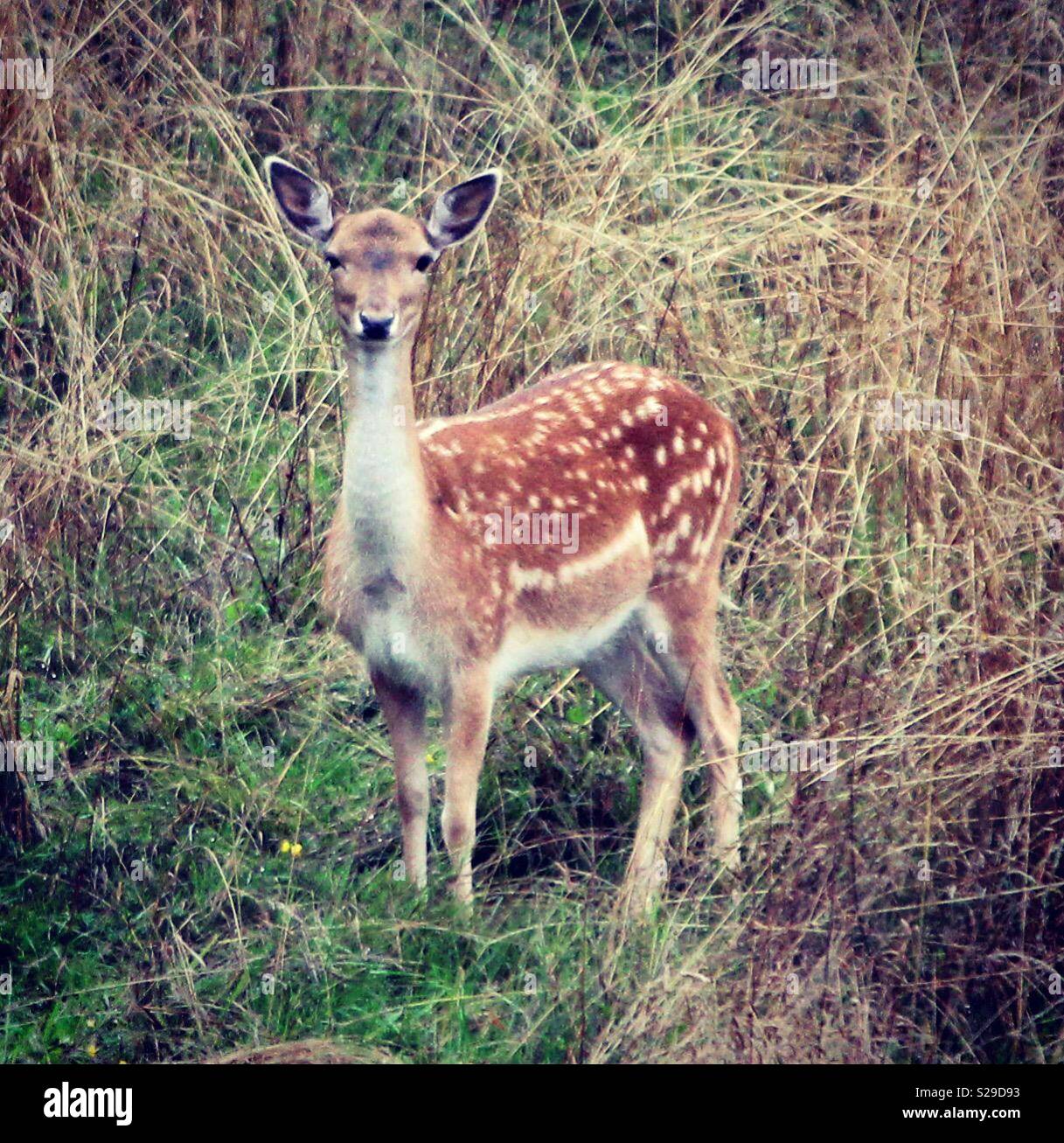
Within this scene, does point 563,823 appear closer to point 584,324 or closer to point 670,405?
point 670,405

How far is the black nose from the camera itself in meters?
4.77

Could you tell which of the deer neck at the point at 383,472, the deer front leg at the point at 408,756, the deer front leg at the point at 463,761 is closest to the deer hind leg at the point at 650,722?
the deer front leg at the point at 463,761

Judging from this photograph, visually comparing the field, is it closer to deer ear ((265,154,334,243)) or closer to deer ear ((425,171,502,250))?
deer ear ((265,154,334,243))

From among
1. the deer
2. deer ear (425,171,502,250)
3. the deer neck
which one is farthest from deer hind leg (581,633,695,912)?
deer ear (425,171,502,250)

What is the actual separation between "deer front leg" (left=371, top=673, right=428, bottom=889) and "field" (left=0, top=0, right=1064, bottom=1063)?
4.7 inches

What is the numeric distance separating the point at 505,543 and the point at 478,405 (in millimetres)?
1343

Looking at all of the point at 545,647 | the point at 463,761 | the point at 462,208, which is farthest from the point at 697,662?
the point at 462,208

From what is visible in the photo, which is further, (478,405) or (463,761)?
(478,405)

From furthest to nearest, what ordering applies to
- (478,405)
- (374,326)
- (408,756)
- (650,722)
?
1. (478,405)
2. (650,722)
3. (408,756)
4. (374,326)

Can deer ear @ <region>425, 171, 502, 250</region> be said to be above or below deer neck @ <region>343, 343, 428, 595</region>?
above

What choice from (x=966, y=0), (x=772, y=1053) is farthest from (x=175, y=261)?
(x=772, y=1053)

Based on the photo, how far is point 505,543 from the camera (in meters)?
5.39

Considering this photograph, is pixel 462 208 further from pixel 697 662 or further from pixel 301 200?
pixel 697 662

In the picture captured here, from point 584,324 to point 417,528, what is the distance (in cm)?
178
